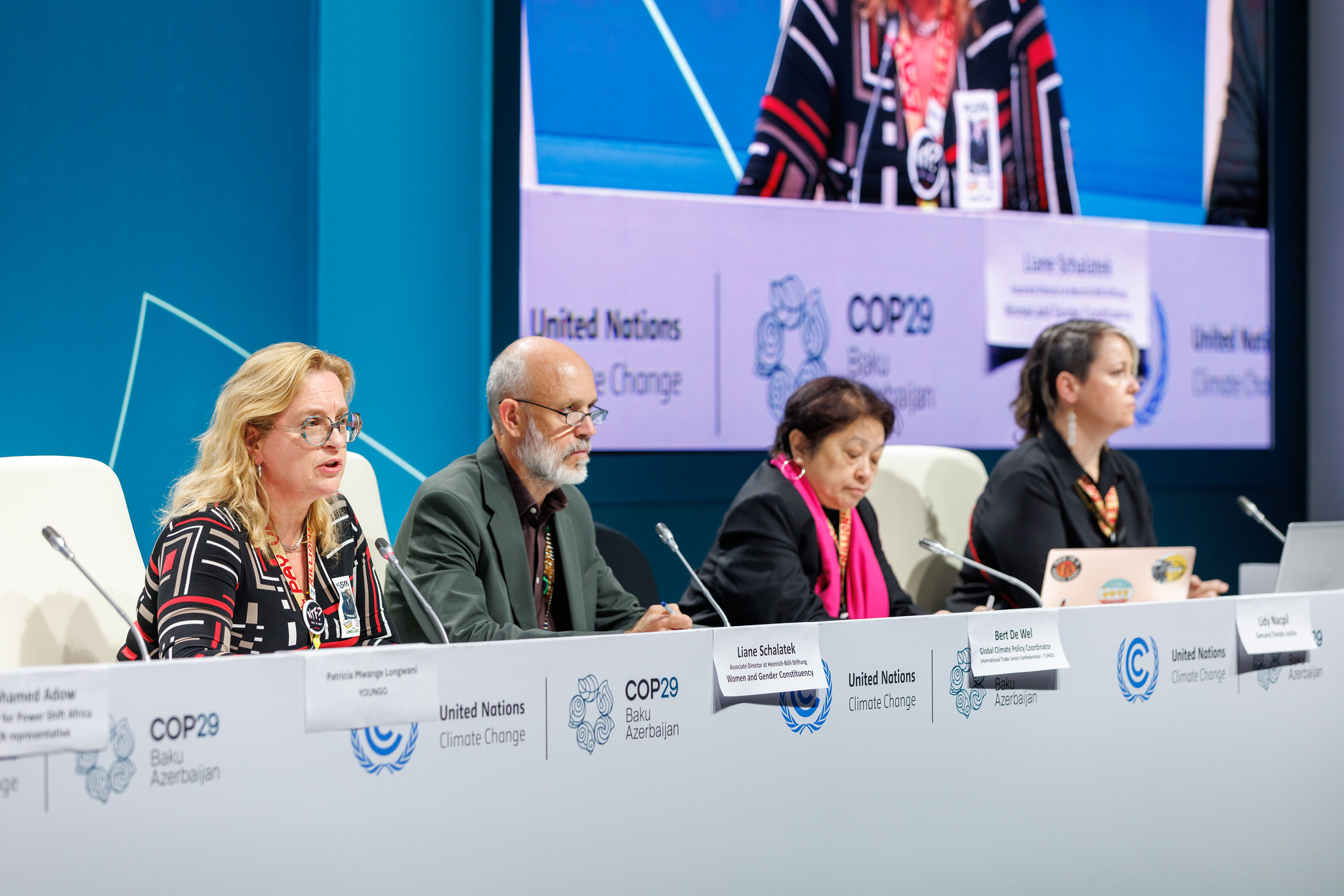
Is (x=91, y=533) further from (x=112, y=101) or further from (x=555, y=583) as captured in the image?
(x=112, y=101)

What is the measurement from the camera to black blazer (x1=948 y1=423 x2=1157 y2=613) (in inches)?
109

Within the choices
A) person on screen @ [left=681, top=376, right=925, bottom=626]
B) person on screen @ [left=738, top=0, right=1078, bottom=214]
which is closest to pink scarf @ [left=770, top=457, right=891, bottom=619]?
person on screen @ [left=681, top=376, right=925, bottom=626]

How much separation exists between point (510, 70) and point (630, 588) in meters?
1.40

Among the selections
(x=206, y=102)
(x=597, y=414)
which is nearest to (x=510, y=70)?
(x=206, y=102)

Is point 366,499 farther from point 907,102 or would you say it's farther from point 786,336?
point 907,102

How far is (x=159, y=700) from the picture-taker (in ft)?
4.15

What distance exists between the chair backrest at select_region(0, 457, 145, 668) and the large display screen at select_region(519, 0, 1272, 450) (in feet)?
4.44

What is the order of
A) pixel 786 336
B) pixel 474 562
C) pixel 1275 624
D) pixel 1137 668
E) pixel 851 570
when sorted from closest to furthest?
1. pixel 1137 668
2. pixel 1275 624
3. pixel 474 562
4. pixel 851 570
5. pixel 786 336

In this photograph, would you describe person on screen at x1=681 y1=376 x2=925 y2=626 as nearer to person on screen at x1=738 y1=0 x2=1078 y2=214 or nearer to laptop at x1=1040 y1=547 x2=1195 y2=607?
laptop at x1=1040 y1=547 x2=1195 y2=607

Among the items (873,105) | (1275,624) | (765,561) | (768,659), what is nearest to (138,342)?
(765,561)

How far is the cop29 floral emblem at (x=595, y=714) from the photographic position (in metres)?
1.47

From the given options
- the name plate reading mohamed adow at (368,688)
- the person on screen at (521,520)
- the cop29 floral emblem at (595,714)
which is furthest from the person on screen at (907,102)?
the name plate reading mohamed adow at (368,688)

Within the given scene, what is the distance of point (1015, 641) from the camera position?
68.6 inches

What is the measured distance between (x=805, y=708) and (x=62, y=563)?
1190 mm
